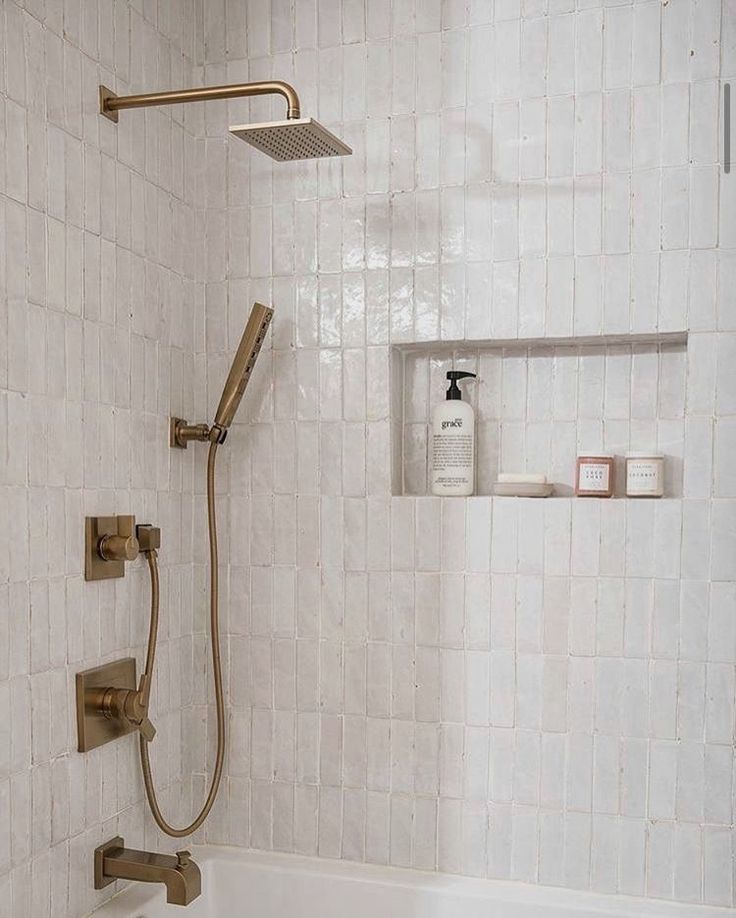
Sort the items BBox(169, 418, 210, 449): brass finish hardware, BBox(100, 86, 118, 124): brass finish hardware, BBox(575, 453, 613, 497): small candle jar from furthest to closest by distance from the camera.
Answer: BBox(169, 418, 210, 449): brass finish hardware
BBox(575, 453, 613, 497): small candle jar
BBox(100, 86, 118, 124): brass finish hardware

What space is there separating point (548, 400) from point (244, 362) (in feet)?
1.93

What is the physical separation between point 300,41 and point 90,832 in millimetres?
1531

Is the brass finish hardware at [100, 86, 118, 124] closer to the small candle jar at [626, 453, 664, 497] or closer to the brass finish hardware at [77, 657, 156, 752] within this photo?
Result: the brass finish hardware at [77, 657, 156, 752]

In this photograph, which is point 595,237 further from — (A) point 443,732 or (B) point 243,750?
(B) point 243,750

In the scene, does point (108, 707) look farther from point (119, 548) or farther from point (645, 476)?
point (645, 476)

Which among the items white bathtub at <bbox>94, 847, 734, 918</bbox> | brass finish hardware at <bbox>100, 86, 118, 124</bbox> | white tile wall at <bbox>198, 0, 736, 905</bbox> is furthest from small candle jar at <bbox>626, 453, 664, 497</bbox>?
brass finish hardware at <bbox>100, 86, 118, 124</bbox>

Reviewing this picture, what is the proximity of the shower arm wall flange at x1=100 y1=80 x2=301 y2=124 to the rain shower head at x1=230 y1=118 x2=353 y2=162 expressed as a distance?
1.8 inches

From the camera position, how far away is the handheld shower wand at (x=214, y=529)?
69.8 inches

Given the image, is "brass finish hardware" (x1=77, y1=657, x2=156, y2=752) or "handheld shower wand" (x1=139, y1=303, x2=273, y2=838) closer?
"brass finish hardware" (x1=77, y1=657, x2=156, y2=752)

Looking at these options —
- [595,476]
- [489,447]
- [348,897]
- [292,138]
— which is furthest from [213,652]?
[292,138]

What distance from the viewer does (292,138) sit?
154 cm

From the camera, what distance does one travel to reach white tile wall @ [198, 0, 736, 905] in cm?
174

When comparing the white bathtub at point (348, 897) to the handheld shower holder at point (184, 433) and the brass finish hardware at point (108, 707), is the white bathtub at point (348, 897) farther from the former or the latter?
the handheld shower holder at point (184, 433)

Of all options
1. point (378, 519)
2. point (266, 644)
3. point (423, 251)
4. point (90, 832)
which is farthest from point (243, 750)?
point (423, 251)
